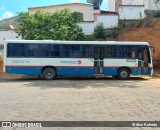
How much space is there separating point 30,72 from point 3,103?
11548 millimetres

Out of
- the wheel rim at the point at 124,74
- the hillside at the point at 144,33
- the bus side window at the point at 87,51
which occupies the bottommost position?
the wheel rim at the point at 124,74

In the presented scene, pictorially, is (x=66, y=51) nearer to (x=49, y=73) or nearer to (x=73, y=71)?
(x=73, y=71)

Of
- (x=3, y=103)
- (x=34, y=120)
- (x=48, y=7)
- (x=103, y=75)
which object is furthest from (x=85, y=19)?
(x=34, y=120)

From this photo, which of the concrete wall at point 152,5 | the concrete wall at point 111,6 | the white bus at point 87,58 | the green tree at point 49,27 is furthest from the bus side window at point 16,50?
the concrete wall at point 111,6

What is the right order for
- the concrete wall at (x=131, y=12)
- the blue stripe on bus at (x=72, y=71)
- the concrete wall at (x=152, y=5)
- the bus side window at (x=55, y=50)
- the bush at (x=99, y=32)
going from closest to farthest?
the blue stripe on bus at (x=72, y=71) < the bus side window at (x=55, y=50) < the bush at (x=99, y=32) < the concrete wall at (x=131, y=12) < the concrete wall at (x=152, y=5)

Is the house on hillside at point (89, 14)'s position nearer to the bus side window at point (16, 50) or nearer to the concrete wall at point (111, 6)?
the concrete wall at point (111, 6)

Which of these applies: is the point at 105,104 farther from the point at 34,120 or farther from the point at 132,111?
the point at 34,120

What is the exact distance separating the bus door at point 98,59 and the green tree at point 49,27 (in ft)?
17.7

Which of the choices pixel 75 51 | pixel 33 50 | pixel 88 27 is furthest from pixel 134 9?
pixel 33 50

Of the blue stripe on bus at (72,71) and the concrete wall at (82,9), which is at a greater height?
the concrete wall at (82,9)

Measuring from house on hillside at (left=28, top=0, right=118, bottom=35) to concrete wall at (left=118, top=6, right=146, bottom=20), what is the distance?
0.81 metres

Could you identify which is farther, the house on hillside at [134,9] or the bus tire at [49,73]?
the house on hillside at [134,9]

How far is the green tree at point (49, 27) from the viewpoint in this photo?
2831 cm

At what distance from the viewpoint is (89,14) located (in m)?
→ 36.1
